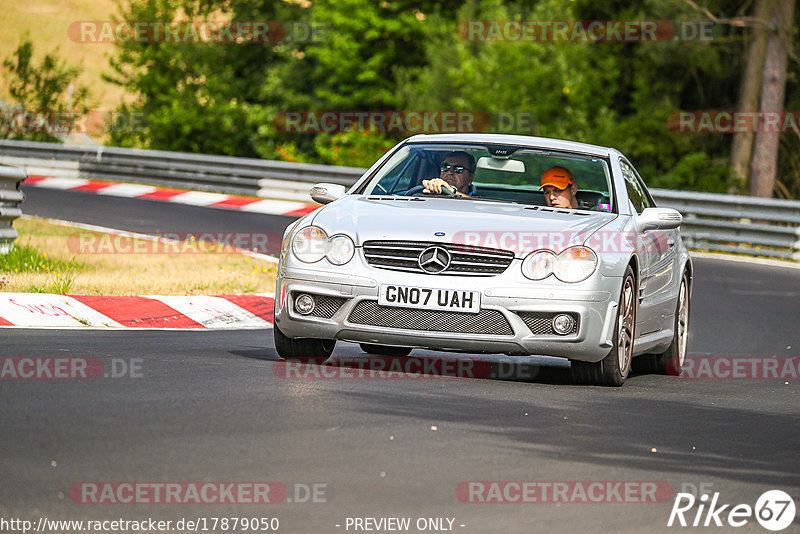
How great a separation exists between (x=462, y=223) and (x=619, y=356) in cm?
125

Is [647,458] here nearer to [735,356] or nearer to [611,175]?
[611,175]

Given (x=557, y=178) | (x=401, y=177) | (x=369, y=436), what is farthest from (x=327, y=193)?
(x=369, y=436)

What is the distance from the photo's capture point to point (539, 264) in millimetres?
7996

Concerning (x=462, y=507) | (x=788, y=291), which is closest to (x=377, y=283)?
(x=462, y=507)

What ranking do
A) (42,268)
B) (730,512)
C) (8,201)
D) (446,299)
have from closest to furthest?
(730,512) → (446,299) → (42,268) → (8,201)

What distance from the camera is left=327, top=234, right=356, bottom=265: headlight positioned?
8156 mm

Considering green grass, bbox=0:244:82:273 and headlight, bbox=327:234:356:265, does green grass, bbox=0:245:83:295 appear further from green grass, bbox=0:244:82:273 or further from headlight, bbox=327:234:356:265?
headlight, bbox=327:234:356:265

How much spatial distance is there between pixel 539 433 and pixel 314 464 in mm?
1404

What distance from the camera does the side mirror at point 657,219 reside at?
29.7 ft

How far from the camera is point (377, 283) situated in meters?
8.02

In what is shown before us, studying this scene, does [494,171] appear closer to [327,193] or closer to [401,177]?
[401,177]

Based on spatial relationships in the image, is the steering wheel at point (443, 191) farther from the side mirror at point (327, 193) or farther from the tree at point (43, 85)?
the tree at point (43, 85)

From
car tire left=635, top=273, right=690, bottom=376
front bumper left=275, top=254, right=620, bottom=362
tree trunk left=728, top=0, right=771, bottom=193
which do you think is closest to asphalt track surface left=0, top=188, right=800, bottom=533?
front bumper left=275, top=254, right=620, bottom=362

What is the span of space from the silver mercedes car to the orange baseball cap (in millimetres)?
263
